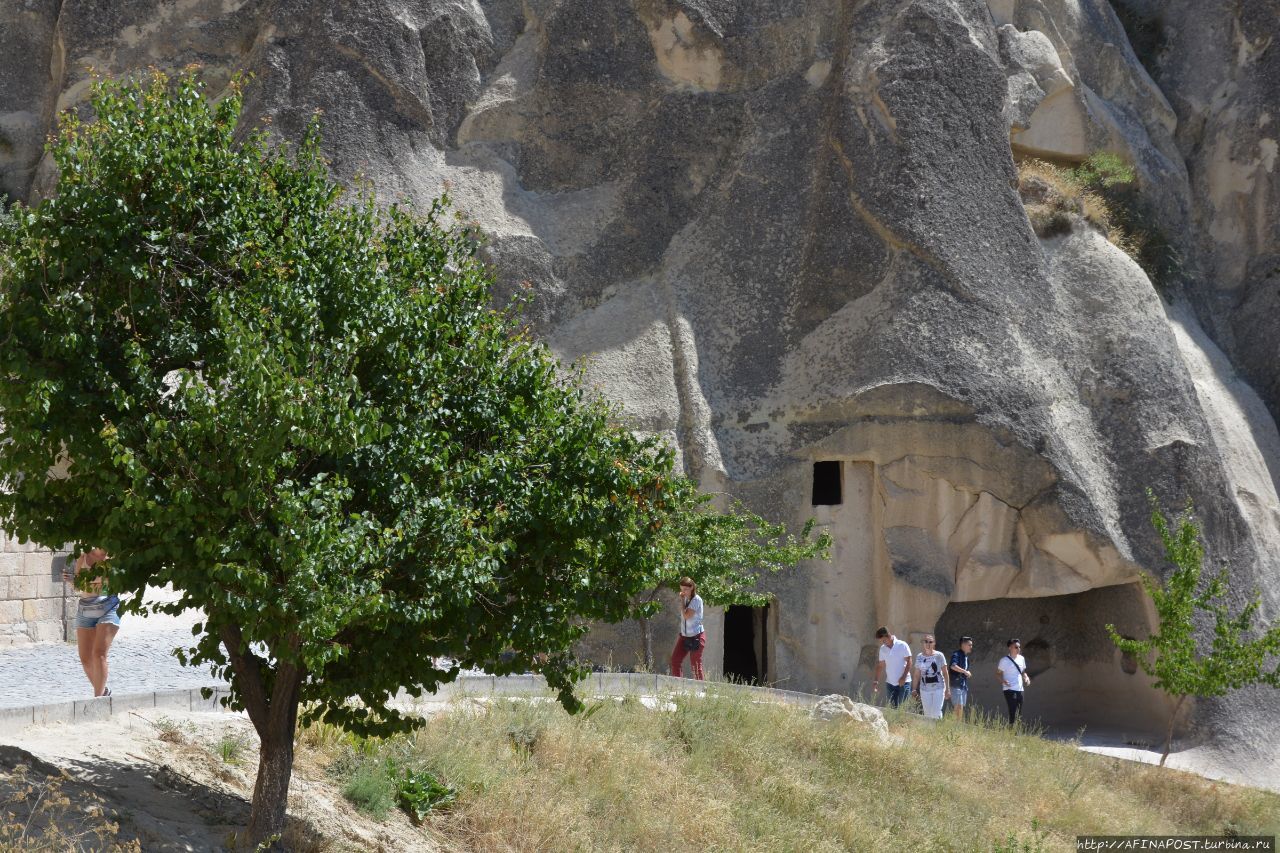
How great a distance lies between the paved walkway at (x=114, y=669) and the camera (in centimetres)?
1036

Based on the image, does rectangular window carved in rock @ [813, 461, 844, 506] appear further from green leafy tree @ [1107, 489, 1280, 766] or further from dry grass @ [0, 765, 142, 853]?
dry grass @ [0, 765, 142, 853]

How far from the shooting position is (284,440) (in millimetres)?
6316

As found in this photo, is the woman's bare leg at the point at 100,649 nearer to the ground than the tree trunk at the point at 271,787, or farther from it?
A: farther from it

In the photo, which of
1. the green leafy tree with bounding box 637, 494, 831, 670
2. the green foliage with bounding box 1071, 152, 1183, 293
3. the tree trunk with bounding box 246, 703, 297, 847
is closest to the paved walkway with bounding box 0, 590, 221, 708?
the tree trunk with bounding box 246, 703, 297, 847

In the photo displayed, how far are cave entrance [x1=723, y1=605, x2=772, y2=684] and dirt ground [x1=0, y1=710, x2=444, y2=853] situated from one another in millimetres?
10909

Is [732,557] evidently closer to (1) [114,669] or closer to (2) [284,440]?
(1) [114,669]

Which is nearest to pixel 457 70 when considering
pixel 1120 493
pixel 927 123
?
pixel 927 123

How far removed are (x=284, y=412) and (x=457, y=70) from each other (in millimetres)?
15415

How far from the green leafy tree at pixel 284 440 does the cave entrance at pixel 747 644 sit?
464 inches

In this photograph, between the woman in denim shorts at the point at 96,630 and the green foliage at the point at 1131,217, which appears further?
the green foliage at the point at 1131,217

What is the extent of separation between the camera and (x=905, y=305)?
61.8 feet

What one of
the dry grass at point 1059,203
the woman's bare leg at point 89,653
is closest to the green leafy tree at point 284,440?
the woman's bare leg at point 89,653

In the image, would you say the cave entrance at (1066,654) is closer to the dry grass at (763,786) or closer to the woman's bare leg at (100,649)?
the dry grass at (763,786)

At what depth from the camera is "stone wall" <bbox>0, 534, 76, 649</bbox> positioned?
12703 mm
